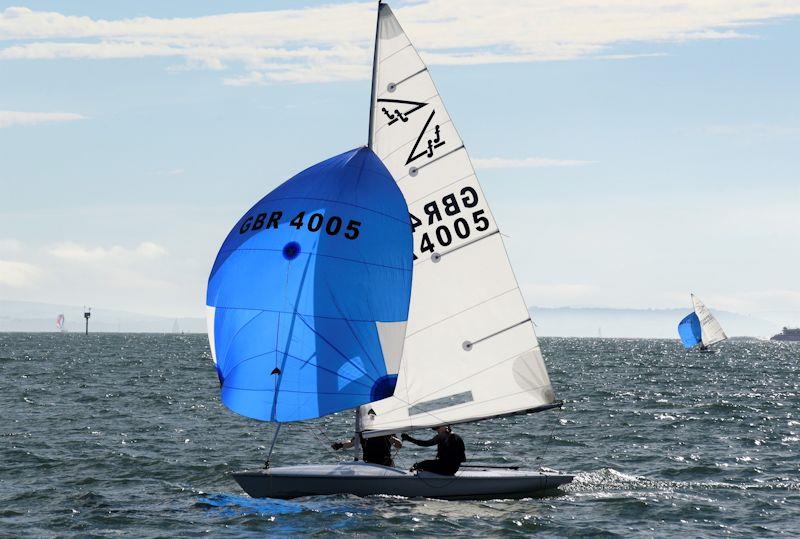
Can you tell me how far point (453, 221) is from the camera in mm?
22203

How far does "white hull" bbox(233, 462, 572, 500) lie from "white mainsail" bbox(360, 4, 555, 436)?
0.95 metres

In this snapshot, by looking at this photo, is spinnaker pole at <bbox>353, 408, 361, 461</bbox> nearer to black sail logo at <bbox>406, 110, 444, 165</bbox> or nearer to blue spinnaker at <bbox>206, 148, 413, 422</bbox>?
blue spinnaker at <bbox>206, 148, 413, 422</bbox>

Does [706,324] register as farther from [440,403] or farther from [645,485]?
[440,403]

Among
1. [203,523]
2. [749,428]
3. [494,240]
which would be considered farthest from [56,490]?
[749,428]

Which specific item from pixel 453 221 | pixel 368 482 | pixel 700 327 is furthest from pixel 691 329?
pixel 368 482

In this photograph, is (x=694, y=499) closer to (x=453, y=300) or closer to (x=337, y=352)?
(x=453, y=300)

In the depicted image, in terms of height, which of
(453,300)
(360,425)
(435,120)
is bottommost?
(360,425)

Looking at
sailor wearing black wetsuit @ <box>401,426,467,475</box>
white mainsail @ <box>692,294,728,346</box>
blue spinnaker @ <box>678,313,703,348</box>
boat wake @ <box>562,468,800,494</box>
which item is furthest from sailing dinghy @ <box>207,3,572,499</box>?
blue spinnaker @ <box>678,313,703,348</box>

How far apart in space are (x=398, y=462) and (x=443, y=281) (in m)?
7.68

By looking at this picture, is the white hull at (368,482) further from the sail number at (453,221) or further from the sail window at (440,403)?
the sail number at (453,221)

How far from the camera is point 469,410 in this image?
22500 mm

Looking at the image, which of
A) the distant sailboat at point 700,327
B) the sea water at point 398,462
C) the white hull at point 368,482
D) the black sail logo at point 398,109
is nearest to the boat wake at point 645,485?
the sea water at point 398,462

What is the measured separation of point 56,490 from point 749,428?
973 inches

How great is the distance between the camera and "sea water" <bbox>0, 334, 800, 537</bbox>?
20531 millimetres
